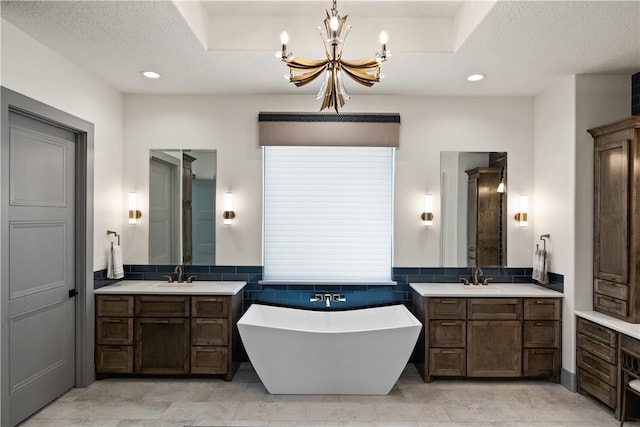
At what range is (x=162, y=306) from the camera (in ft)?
12.7

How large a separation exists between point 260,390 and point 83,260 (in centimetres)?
195

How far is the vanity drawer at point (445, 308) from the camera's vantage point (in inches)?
152

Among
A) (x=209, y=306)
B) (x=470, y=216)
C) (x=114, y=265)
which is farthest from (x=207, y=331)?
(x=470, y=216)

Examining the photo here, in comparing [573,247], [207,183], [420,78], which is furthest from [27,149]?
[573,247]

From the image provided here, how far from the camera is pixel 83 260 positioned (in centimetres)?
373

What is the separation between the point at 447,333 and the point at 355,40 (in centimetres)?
268

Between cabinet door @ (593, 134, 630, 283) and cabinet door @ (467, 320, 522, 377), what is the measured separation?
0.91m

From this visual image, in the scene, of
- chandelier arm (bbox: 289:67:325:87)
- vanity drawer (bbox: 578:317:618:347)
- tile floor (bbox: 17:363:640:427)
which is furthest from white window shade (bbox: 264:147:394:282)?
chandelier arm (bbox: 289:67:325:87)

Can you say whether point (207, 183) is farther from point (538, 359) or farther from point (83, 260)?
point (538, 359)

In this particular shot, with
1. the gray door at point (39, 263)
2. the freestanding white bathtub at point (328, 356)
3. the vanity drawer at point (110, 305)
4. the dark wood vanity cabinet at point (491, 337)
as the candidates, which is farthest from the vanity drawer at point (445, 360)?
the gray door at point (39, 263)

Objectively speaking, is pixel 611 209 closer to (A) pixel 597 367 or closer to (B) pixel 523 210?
(B) pixel 523 210

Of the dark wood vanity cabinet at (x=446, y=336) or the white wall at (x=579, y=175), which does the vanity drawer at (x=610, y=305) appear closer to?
the white wall at (x=579, y=175)

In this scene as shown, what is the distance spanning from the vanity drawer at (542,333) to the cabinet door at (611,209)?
0.62 m

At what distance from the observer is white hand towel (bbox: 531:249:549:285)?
4.04 m
